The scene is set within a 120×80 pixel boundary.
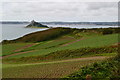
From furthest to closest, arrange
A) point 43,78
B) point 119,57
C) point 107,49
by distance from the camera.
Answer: point 107,49 < point 119,57 < point 43,78

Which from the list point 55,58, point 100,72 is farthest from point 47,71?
point 55,58

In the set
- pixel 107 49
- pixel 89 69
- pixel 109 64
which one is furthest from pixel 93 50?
pixel 89 69

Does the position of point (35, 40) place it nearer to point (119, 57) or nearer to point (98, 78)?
point (119, 57)

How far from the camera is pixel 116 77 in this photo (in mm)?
10008

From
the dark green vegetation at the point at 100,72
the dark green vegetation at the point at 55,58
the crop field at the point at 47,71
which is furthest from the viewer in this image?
the dark green vegetation at the point at 55,58

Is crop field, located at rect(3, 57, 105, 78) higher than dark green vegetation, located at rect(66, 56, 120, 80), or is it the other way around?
dark green vegetation, located at rect(66, 56, 120, 80)

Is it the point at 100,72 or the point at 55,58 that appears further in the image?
the point at 55,58

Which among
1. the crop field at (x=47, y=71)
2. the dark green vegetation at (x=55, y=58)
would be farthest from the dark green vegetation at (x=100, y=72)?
the crop field at (x=47, y=71)

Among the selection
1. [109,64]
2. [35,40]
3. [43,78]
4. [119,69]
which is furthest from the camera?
[35,40]

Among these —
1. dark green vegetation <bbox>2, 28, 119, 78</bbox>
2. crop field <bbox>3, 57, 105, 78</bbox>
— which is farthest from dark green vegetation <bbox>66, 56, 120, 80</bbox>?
crop field <bbox>3, 57, 105, 78</bbox>

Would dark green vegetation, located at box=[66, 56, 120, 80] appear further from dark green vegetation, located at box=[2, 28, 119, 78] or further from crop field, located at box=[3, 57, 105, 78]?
crop field, located at box=[3, 57, 105, 78]

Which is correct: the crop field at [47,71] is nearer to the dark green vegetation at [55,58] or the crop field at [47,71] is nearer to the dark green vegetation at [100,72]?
the dark green vegetation at [55,58]

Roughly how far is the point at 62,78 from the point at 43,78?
1.49m

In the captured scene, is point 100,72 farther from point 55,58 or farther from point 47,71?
point 55,58
